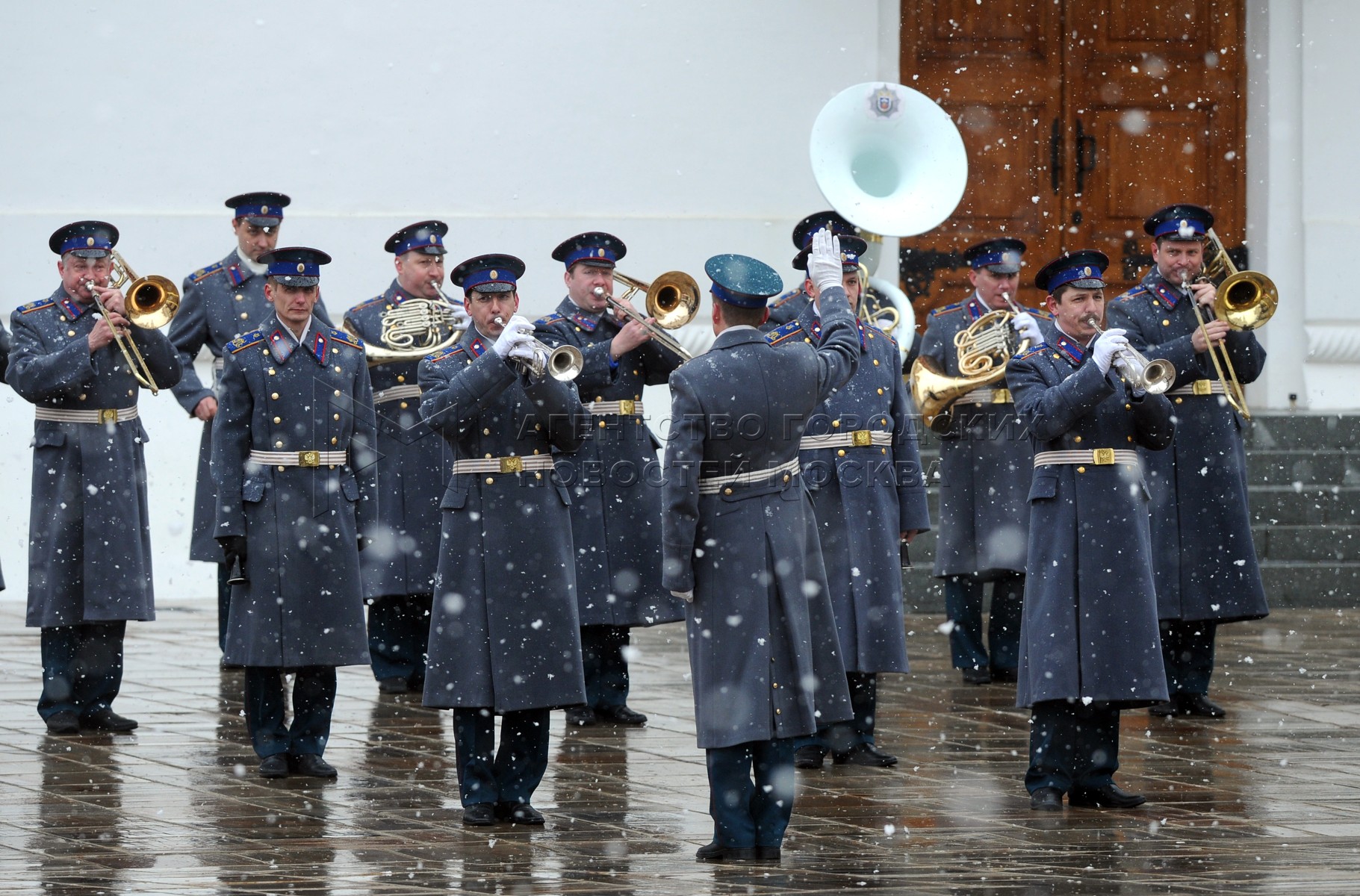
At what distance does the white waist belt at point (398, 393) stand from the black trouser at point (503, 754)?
128 inches

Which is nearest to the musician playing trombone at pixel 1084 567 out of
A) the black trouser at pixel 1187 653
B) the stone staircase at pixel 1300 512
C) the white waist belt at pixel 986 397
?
the black trouser at pixel 1187 653

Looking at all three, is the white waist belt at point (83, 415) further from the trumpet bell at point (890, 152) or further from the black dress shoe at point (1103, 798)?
the black dress shoe at point (1103, 798)

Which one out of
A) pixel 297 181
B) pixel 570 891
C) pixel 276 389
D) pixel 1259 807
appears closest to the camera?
pixel 570 891

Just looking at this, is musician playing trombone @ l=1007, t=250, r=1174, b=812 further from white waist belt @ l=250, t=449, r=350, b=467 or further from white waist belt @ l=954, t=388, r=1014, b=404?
white waist belt @ l=954, t=388, r=1014, b=404

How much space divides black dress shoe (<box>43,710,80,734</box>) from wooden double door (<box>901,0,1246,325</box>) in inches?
301

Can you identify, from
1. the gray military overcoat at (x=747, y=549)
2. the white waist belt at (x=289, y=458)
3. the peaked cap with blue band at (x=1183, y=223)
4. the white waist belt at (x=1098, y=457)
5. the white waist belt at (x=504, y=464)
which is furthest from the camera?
the peaked cap with blue band at (x=1183, y=223)

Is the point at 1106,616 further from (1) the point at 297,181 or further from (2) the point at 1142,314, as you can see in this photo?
(1) the point at 297,181

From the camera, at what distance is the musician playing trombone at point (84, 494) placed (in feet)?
28.0

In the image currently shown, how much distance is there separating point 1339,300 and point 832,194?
5.23 m

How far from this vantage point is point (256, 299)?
9.66 meters

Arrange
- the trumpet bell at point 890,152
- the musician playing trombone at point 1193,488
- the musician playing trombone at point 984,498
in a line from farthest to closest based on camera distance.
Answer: the trumpet bell at point 890,152
the musician playing trombone at point 984,498
the musician playing trombone at point 1193,488

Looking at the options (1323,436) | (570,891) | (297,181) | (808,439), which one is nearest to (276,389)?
(808,439)

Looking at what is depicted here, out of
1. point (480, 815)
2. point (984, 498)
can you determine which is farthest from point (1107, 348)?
point (984, 498)

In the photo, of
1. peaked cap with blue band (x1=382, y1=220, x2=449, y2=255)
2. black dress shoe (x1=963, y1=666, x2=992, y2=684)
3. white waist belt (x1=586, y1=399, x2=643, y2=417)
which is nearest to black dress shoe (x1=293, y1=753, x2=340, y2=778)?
white waist belt (x1=586, y1=399, x2=643, y2=417)
